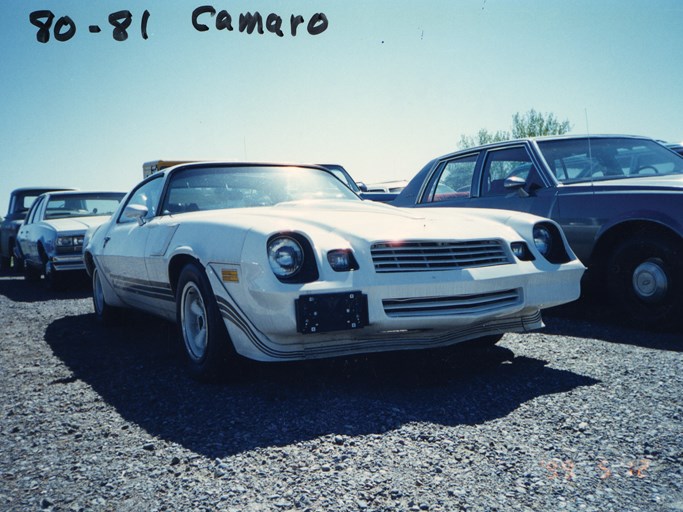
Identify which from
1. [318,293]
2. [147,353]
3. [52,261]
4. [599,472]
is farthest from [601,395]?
[52,261]

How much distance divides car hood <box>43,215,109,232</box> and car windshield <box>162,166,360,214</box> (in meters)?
4.21

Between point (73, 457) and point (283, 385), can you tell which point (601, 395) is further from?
point (73, 457)

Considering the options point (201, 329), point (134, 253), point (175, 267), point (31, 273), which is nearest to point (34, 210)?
point (31, 273)

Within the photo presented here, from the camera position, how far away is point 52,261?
8.32 meters

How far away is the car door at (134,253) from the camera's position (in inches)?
172

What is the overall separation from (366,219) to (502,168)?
2688 mm

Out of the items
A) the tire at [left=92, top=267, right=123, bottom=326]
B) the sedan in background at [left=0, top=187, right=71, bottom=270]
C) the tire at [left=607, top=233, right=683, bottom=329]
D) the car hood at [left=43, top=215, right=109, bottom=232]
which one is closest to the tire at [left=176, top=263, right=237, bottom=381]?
the tire at [left=92, top=267, right=123, bottom=326]

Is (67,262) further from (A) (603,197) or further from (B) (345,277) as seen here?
(A) (603,197)

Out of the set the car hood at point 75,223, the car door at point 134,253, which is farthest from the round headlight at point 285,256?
the car hood at point 75,223

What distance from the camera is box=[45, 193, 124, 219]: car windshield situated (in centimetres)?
944

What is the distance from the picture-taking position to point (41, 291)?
8914mm

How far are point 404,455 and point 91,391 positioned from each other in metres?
1.92

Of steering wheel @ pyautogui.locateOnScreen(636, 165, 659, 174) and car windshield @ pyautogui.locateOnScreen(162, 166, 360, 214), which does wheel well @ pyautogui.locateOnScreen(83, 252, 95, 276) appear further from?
steering wheel @ pyautogui.locateOnScreen(636, 165, 659, 174)

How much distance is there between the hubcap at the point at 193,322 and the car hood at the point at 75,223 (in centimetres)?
502
